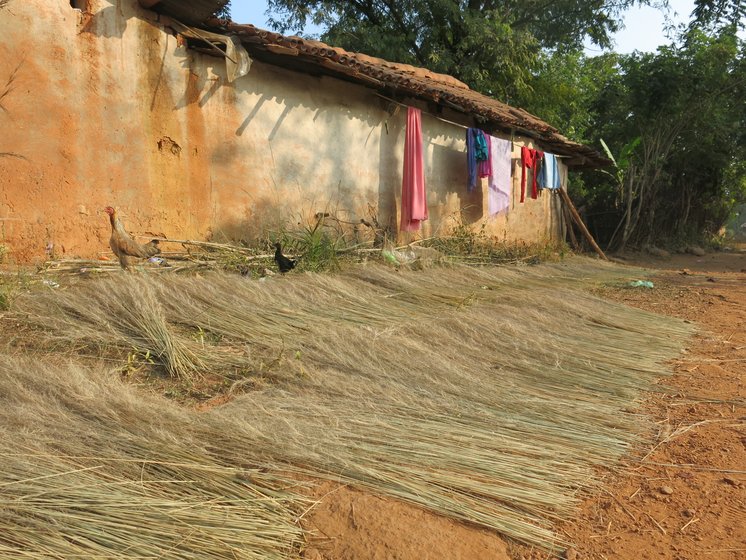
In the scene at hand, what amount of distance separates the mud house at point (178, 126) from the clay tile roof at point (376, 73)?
26mm

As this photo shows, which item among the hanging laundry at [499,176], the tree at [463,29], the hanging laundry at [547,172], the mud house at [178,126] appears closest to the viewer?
the mud house at [178,126]

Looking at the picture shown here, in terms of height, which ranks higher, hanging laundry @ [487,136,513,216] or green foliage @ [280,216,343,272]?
hanging laundry @ [487,136,513,216]

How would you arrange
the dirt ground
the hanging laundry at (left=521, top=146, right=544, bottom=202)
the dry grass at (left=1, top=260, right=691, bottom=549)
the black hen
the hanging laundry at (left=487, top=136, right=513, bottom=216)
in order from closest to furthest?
1. the dirt ground
2. the dry grass at (left=1, top=260, right=691, bottom=549)
3. the black hen
4. the hanging laundry at (left=487, top=136, right=513, bottom=216)
5. the hanging laundry at (left=521, top=146, right=544, bottom=202)

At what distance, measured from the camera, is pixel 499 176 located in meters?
8.50

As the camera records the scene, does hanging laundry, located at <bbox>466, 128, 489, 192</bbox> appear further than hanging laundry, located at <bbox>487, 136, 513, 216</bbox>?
No

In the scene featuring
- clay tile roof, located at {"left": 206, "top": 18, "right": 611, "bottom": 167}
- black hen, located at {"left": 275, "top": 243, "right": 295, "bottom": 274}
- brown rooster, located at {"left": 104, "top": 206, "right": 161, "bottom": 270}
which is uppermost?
clay tile roof, located at {"left": 206, "top": 18, "right": 611, "bottom": 167}

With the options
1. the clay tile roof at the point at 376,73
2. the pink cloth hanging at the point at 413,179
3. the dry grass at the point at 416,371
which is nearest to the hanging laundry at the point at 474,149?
the clay tile roof at the point at 376,73

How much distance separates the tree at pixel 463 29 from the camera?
36.8ft

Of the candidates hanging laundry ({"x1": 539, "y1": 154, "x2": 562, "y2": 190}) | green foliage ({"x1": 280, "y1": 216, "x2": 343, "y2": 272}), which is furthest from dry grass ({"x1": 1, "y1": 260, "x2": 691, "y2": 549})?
hanging laundry ({"x1": 539, "y1": 154, "x2": 562, "y2": 190})

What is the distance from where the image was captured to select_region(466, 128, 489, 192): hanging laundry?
8.16 m

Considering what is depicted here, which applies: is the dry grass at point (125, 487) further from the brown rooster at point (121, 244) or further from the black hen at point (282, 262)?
the black hen at point (282, 262)

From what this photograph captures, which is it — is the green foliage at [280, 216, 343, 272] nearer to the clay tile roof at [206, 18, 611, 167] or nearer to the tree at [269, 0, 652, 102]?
the clay tile roof at [206, 18, 611, 167]

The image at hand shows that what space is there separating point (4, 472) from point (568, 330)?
317 centimetres

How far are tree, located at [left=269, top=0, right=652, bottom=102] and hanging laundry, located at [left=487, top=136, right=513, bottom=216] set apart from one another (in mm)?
3586
